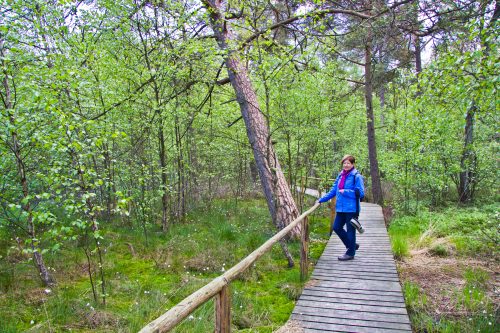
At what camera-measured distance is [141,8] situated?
733 centimetres

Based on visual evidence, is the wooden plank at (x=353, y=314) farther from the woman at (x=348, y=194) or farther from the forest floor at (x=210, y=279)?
the woman at (x=348, y=194)

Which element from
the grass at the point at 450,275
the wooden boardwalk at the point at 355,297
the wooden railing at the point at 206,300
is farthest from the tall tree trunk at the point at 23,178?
the grass at the point at 450,275

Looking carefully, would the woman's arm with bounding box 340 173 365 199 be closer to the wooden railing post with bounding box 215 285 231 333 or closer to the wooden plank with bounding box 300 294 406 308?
the wooden plank with bounding box 300 294 406 308

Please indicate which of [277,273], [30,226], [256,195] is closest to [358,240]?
[277,273]

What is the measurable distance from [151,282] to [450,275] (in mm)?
5533

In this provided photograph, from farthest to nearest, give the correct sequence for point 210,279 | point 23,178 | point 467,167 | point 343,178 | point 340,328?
point 467,167, point 343,178, point 210,279, point 23,178, point 340,328

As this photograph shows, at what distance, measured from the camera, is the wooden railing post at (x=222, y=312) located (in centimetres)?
267

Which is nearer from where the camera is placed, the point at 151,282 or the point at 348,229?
the point at 151,282

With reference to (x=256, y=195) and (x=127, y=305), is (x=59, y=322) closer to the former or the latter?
(x=127, y=305)

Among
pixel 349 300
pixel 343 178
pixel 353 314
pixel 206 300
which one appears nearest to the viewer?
Result: pixel 206 300

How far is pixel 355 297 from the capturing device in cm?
451

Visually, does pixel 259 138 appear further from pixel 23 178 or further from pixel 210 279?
pixel 23 178

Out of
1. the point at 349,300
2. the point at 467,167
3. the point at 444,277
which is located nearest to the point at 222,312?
the point at 349,300

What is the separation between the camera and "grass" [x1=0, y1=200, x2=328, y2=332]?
14.3ft
